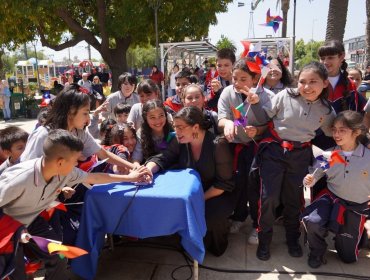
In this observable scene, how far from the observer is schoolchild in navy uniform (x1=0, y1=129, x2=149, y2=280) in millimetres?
2043

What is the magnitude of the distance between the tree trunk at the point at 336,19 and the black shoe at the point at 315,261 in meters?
8.69

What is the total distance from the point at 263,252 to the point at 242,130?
3.56 ft

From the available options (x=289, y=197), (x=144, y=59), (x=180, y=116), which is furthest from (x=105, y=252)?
(x=144, y=59)

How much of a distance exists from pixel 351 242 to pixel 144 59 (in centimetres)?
6864

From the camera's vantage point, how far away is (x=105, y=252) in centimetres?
319

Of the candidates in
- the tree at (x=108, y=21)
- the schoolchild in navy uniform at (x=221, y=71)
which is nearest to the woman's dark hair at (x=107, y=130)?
the schoolchild in navy uniform at (x=221, y=71)

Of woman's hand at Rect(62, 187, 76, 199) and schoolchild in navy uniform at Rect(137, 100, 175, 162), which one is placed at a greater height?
schoolchild in navy uniform at Rect(137, 100, 175, 162)

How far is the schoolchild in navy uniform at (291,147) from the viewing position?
2812mm

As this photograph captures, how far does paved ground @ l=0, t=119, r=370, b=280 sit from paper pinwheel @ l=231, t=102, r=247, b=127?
1.17 meters

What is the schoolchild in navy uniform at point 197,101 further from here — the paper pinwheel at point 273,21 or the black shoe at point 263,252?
the paper pinwheel at point 273,21

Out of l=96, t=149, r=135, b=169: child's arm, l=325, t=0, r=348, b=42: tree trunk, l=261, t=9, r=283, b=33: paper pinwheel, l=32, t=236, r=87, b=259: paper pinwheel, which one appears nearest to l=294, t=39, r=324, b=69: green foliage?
l=325, t=0, r=348, b=42: tree trunk

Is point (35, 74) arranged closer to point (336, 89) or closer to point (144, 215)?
point (336, 89)

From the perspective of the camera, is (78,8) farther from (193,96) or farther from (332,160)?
(332,160)

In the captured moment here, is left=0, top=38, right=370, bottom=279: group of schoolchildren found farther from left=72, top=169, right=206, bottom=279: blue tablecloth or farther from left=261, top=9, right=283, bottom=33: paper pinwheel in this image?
left=261, top=9, right=283, bottom=33: paper pinwheel
